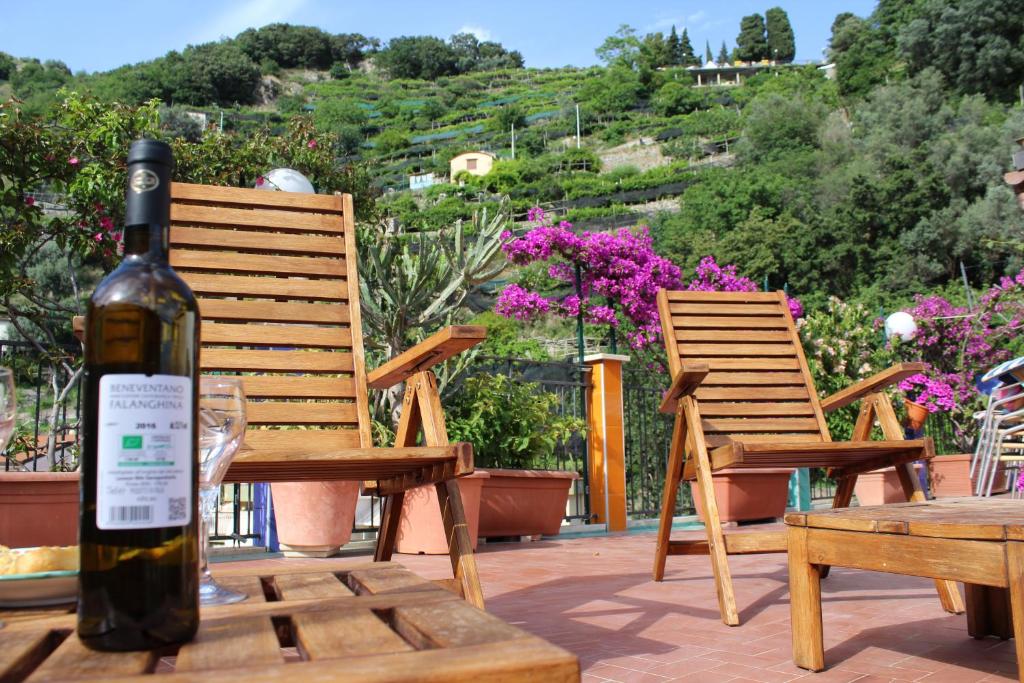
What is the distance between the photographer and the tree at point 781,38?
84438mm

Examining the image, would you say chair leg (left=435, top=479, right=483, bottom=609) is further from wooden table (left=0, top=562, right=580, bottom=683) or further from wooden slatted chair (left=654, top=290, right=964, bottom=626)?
wooden slatted chair (left=654, top=290, right=964, bottom=626)

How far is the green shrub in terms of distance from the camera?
5.48 m

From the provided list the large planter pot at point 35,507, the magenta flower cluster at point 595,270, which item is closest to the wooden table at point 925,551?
the large planter pot at point 35,507

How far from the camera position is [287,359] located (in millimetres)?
2629

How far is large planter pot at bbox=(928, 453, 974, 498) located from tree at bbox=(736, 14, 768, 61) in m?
85.5

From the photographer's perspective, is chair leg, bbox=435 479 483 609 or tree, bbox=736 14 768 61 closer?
chair leg, bbox=435 479 483 609

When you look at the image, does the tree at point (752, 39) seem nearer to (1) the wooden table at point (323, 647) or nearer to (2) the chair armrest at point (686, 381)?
(2) the chair armrest at point (686, 381)

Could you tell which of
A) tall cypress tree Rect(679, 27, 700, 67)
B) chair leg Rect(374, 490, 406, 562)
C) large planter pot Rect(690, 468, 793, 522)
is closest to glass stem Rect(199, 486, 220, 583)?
chair leg Rect(374, 490, 406, 562)

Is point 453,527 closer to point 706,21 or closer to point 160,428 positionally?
point 160,428

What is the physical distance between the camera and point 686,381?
2881 mm

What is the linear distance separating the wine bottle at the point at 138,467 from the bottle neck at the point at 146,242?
0.05ft

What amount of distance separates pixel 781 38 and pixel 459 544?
92780 mm

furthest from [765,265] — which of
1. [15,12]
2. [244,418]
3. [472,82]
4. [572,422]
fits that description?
[472,82]

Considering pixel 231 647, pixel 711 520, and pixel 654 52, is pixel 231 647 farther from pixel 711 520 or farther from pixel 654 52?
pixel 654 52
